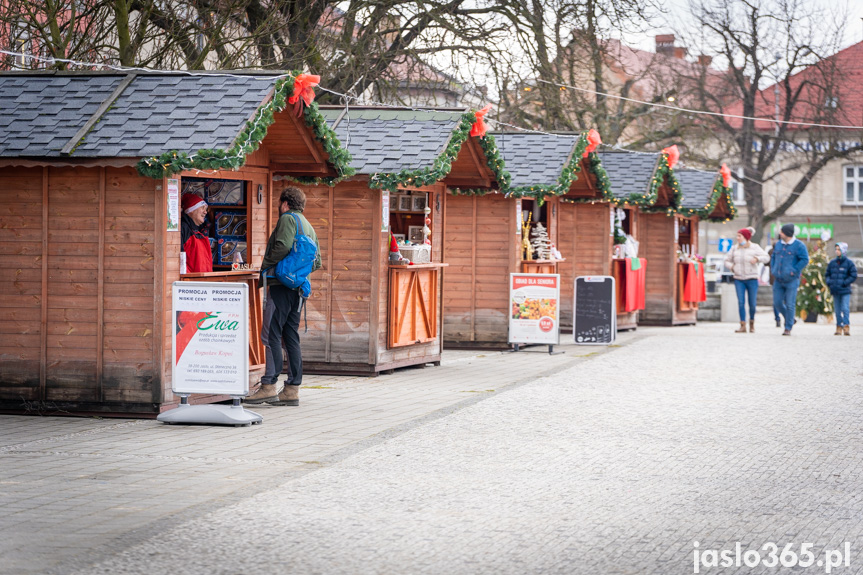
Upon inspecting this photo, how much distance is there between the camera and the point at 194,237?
11086 millimetres

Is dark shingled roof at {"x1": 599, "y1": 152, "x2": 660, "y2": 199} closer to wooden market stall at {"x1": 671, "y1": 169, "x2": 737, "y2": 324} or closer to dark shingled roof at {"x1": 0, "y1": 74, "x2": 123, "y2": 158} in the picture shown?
wooden market stall at {"x1": 671, "y1": 169, "x2": 737, "y2": 324}

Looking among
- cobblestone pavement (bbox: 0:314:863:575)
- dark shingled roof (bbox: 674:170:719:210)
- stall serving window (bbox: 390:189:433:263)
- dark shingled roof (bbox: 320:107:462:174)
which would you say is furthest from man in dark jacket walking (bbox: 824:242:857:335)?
dark shingled roof (bbox: 320:107:462:174)

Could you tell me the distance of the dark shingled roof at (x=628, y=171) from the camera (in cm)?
2292

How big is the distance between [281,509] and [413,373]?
8041 mm

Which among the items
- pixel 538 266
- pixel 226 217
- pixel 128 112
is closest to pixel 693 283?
pixel 538 266

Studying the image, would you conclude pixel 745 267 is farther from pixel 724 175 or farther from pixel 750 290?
pixel 724 175

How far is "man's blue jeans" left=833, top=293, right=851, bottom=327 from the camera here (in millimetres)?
22422

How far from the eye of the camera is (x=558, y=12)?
22078 millimetres

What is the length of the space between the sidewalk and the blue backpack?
3.75 ft

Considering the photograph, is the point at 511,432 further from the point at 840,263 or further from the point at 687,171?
the point at 687,171

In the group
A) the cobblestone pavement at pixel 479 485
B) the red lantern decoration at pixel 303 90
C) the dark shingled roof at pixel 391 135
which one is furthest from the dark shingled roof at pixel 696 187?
the red lantern decoration at pixel 303 90

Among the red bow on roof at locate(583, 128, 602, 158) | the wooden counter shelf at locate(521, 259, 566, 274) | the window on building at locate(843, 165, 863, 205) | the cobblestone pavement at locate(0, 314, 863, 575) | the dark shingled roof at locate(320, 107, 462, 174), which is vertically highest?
the window on building at locate(843, 165, 863, 205)

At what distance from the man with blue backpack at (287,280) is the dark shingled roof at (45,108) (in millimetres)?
1899

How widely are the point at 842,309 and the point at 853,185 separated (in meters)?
42.2
